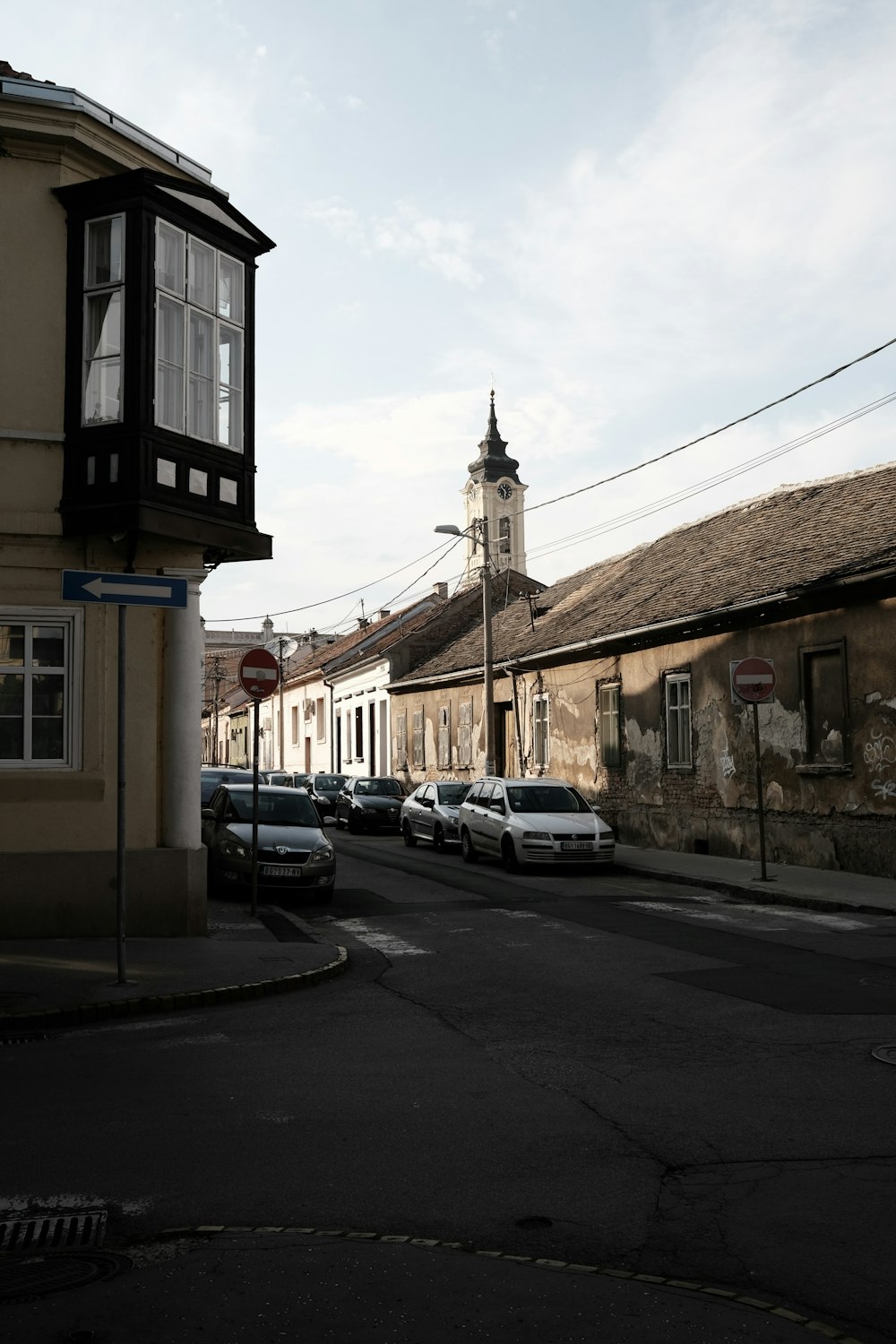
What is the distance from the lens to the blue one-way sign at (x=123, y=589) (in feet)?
32.7

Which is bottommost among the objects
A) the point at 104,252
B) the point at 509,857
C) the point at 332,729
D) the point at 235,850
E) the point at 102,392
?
the point at 509,857

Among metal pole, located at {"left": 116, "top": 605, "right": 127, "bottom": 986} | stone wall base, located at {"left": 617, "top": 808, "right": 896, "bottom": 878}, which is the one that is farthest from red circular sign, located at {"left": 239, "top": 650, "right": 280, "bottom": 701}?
stone wall base, located at {"left": 617, "top": 808, "right": 896, "bottom": 878}

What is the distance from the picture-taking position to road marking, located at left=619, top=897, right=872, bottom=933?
13.8m

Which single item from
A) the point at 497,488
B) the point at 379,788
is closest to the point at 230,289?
the point at 379,788

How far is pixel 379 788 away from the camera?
3497 centimetres

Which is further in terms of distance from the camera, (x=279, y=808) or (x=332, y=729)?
(x=332, y=729)

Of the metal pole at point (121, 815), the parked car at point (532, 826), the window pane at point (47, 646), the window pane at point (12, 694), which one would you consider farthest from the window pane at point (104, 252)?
the parked car at point (532, 826)

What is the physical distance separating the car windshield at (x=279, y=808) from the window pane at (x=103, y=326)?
7178 millimetres

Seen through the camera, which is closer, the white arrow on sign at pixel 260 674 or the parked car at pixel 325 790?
the white arrow on sign at pixel 260 674

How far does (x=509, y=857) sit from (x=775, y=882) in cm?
503

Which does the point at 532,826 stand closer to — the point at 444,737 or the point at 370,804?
the point at 370,804

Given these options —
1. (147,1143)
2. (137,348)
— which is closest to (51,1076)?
(147,1143)

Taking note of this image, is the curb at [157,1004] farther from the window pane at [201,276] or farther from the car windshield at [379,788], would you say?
the car windshield at [379,788]

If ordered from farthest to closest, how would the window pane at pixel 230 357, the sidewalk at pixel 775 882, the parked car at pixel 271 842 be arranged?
the parked car at pixel 271 842 < the sidewalk at pixel 775 882 < the window pane at pixel 230 357
